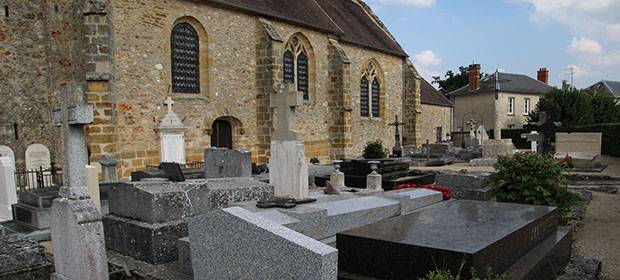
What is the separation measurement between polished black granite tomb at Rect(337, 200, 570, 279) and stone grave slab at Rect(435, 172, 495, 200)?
2.16m

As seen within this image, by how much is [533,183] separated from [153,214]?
513 centimetres

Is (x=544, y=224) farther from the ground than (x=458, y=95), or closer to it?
closer to it

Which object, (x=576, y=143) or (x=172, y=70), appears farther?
(x=576, y=143)

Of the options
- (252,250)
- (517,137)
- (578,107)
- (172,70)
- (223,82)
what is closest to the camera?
(252,250)

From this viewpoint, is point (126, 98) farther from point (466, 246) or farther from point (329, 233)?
point (466, 246)

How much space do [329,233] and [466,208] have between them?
68.6 inches

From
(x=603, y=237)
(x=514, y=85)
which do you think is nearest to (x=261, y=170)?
(x=603, y=237)

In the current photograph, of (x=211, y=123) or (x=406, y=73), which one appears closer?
(x=211, y=123)

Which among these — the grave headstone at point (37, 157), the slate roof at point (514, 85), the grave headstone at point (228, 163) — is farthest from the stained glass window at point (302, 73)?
the slate roof at point (514, 85)

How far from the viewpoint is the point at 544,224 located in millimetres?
4523

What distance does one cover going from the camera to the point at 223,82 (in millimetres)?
13969

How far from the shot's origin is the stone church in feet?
36.2

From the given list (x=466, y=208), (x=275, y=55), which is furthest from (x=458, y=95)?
(x=466, y=208)

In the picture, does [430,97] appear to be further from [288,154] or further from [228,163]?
[288,154]
